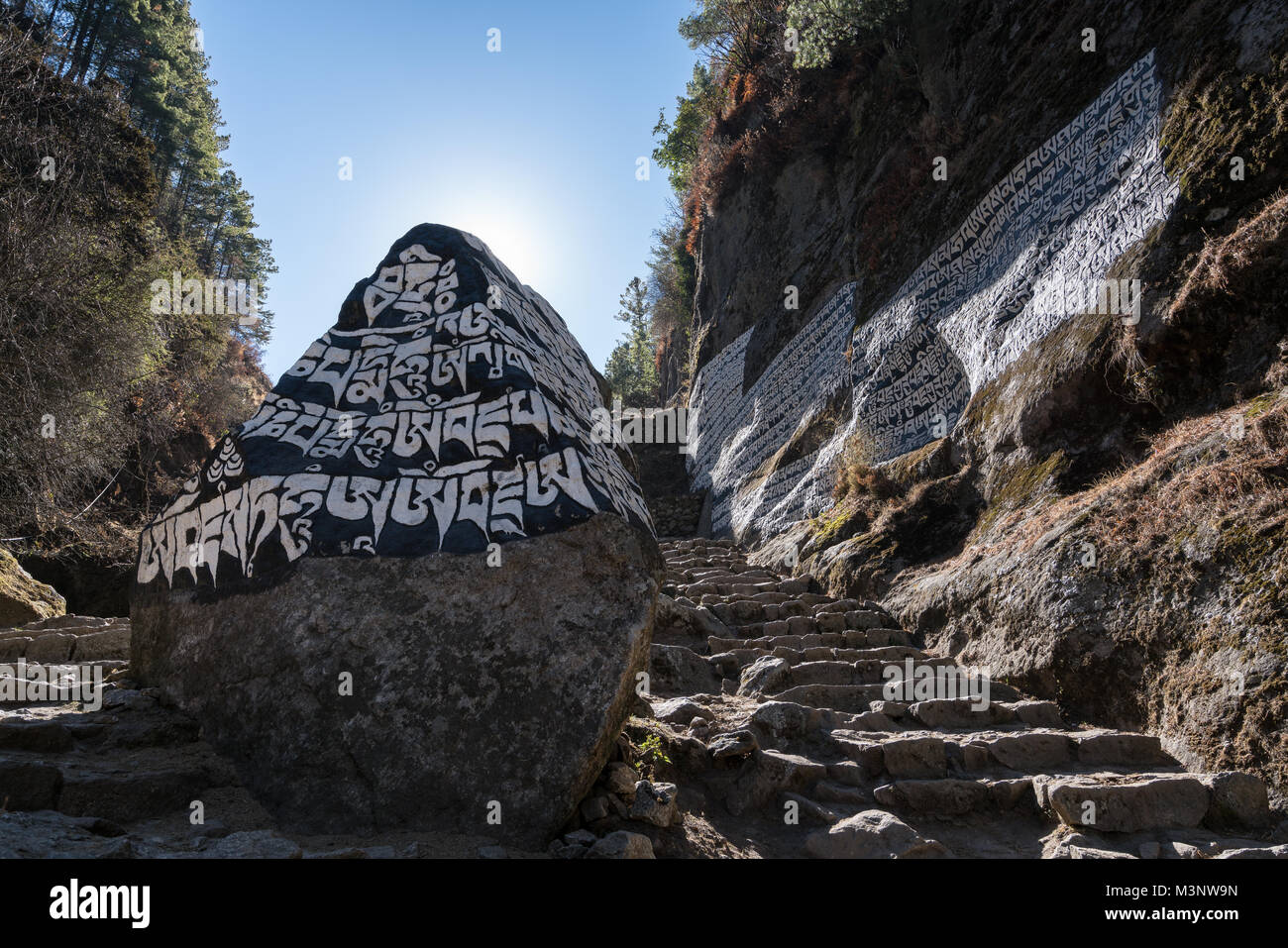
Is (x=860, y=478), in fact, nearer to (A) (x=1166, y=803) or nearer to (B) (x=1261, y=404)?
(B) (x=1261, y=404)

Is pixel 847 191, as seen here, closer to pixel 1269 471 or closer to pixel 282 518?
pixel 1269 471

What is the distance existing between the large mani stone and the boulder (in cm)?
471

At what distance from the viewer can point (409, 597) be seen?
11.0 ft

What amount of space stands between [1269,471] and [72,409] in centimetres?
1338

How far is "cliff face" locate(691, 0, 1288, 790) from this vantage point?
14.0ft

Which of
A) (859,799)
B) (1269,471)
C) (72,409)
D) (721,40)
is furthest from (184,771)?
(721,40)

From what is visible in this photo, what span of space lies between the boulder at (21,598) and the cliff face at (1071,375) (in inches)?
329

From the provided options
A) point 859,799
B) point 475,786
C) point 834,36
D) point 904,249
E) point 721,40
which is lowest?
point 859,799

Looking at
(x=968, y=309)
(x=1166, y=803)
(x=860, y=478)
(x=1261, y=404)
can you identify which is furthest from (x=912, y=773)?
(x=968, y=309)

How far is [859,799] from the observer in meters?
3.72

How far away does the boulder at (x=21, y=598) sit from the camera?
7348 millimetres

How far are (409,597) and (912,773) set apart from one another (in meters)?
2.83

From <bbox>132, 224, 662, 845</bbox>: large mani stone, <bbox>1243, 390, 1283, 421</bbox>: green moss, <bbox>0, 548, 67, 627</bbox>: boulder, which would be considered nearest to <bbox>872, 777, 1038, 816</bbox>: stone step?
<bbox>132, 224, 662, 845</bbox>: large mani stone

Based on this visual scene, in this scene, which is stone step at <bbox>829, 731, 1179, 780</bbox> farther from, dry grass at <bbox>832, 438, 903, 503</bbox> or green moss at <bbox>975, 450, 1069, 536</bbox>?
dry grass at <bbox>832, 438, 903, 503</bbox>
